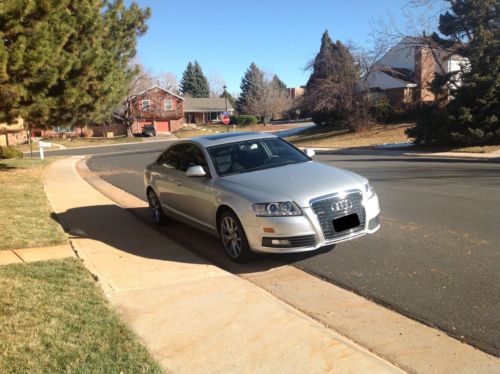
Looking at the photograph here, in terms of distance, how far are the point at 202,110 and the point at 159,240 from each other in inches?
3275

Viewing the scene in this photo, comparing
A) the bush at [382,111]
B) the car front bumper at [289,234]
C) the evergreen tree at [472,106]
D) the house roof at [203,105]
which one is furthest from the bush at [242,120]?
the car front bumper at [289,234]

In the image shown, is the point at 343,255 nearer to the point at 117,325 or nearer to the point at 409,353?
the point at 409,353

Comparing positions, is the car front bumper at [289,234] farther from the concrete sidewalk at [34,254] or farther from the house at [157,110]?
the house at [157,110]

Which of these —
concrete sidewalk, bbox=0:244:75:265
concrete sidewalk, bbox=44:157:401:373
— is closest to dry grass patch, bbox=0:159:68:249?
concrete sidewalk, bbox=0:244:75:265

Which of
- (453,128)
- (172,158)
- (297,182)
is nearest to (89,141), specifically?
(453,128)

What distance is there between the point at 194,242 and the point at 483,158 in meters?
15.4

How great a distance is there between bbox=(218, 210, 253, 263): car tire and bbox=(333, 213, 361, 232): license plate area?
108 cm

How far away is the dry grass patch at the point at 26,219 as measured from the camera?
7.11 metres

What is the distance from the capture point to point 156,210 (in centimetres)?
859

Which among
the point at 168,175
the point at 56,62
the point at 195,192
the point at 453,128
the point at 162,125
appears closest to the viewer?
the point at 195,192

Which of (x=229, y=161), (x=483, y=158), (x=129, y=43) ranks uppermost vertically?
(x=129, y=43)

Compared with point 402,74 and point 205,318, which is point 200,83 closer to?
point 402,74

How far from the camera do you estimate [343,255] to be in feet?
20.6

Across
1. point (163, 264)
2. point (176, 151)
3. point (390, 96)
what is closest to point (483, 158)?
point (176, 151)
